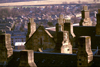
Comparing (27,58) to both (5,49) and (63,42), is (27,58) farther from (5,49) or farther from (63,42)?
(63,42)

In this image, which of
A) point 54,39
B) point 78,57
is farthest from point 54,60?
point 54,39

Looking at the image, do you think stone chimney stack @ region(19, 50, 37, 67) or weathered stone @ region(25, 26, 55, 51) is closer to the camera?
stone chimney stack @ region(19, 50, 37, 67)

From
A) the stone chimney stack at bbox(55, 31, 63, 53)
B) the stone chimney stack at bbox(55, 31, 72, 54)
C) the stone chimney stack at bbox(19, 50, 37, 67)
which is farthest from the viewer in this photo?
the stone chimney stack at bbox(55, 31, 63, 53)

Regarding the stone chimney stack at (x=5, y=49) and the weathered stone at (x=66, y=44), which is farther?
the weathered stone at (x=66, y=44)

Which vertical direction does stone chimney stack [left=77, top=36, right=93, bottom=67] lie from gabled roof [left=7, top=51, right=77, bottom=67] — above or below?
above

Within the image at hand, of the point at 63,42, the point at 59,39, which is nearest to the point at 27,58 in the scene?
the point at 63,42

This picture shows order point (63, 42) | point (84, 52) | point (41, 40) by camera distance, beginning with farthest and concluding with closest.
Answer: point (41, 40) → point (63, 42) → point (84, 52)

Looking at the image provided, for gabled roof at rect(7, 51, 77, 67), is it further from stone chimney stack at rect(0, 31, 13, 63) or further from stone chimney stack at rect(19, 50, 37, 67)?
stone chimney stack at rect(19, 50, 37, 67)

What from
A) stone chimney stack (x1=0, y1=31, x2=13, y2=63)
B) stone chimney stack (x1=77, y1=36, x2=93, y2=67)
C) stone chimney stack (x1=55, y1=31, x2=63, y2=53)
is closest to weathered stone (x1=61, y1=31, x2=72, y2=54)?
stone chimney stack (x1=55, y1=31, x2=63, y2=53)

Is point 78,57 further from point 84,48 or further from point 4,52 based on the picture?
point 4,52

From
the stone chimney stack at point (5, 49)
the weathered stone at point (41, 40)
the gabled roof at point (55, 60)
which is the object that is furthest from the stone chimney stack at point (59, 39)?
the weathered stone at point (41, 40)

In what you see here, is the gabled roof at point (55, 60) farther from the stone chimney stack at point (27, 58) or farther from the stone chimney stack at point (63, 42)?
the stone chimney stack at point (27, 58)

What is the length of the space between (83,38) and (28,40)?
25.1 metres

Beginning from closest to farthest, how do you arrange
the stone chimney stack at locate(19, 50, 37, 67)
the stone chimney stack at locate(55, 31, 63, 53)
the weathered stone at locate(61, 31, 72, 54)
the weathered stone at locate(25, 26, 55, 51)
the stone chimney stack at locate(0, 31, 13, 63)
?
the stone chimney stack at locate(19, 50, 37, 67), the stone chimney stack at locate(0, 31, 13, 63), the weathered stone at locate(61, 31, 72, 54), the stone chimney stack at locate(55, 31, 63, 53), the weathered stone at locate(25, 26, 55, 51)
